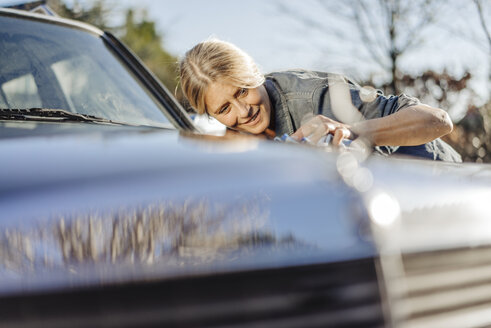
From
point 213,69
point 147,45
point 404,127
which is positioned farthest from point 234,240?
point 147,45

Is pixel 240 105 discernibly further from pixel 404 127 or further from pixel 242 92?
pixel 404 127

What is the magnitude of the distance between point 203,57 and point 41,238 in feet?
6.24

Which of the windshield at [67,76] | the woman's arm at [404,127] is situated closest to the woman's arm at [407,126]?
the woman's arm at [404,127]

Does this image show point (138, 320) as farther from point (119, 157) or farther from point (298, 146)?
point (298, 146)

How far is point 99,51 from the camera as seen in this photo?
101 inches

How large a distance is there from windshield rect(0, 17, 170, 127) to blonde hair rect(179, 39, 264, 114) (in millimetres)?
195

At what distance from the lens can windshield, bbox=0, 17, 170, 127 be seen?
6.97ft

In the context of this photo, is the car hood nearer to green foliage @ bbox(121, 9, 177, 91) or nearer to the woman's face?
the woman's face

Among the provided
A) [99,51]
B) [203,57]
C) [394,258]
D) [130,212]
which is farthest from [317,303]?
[99,51]

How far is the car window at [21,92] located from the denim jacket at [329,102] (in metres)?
1.05

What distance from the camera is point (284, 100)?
8.09 feet

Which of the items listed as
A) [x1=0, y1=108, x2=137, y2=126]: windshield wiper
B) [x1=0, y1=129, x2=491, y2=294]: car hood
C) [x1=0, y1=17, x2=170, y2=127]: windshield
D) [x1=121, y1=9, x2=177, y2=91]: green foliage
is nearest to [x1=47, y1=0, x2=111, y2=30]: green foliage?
[x1=121, y1=9, x2=177, y2=91]: green foliage

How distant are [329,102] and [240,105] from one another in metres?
0.41

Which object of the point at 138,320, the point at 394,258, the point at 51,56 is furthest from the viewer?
the point at 51,56
